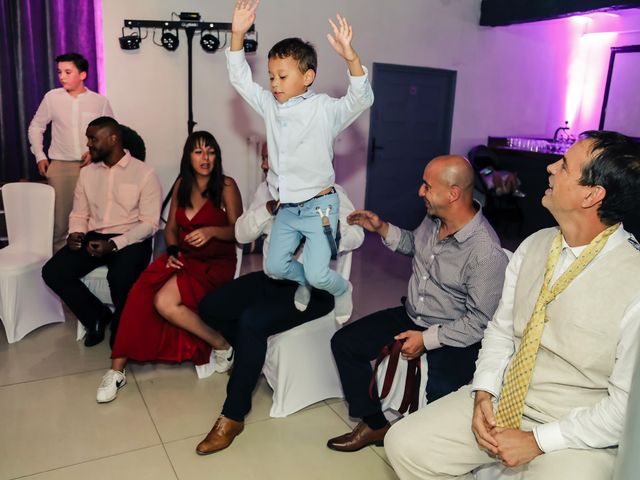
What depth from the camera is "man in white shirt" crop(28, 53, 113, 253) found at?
454 cm

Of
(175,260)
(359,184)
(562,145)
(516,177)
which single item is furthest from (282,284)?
(562,145)

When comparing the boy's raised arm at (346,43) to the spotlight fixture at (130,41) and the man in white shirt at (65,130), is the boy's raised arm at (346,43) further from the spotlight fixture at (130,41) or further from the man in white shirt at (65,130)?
the spotlight fixture at (130,41)

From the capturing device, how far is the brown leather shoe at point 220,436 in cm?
238

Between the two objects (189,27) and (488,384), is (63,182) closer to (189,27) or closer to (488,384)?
(189,27)

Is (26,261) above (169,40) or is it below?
below

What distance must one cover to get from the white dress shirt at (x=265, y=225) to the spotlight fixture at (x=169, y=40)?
290 centimetres

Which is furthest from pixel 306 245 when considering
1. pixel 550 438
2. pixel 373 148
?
pixel 373 148

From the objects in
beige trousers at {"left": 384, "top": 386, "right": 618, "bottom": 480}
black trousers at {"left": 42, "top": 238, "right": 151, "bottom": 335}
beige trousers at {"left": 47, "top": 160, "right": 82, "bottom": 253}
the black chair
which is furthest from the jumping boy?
the black chair

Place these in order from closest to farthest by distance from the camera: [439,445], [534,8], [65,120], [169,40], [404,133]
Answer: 1. [439,445]
2. [65,120]
3. [169,40]
4. [534,8]
5. [404,133]

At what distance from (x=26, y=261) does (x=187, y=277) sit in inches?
48.5

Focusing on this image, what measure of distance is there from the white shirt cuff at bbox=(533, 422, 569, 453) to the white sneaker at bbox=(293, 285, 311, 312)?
126 centimetres

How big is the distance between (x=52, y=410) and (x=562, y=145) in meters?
6.83

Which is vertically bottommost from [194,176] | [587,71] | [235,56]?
[194,176]

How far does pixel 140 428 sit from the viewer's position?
2547 mm
